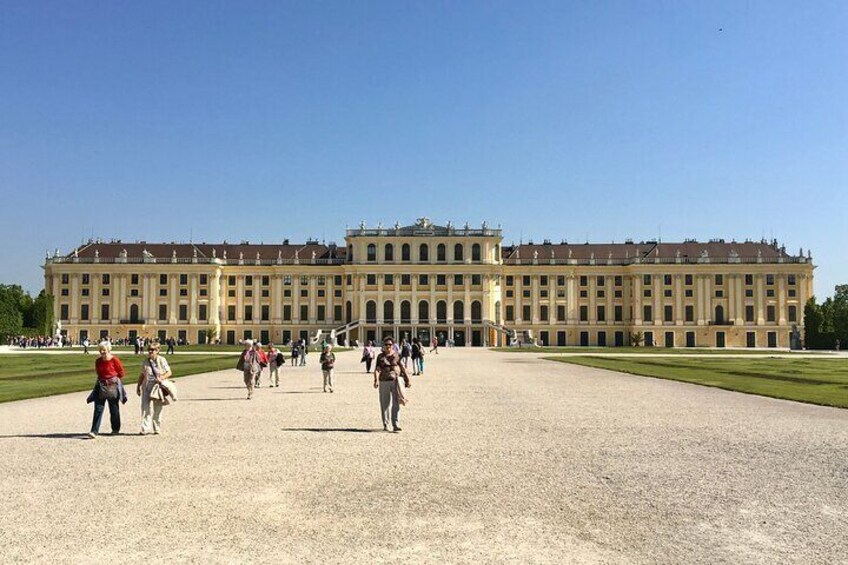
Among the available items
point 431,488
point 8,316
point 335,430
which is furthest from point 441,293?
point 431,488

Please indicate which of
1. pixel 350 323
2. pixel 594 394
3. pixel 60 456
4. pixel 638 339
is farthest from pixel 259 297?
pixel 60 456

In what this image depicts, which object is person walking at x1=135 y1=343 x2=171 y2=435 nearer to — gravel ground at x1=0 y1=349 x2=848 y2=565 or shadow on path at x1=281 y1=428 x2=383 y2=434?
gravel ground at x1=0 y1=349 x2=848 y2=565

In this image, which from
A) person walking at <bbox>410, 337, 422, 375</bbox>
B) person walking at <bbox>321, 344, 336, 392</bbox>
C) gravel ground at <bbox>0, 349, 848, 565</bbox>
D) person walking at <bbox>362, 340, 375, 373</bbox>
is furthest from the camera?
person walking at <bbox>410, 337, 422, 375</bbox>

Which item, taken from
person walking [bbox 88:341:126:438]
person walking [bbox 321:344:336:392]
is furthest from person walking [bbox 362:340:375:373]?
person walking [bbox 88:341:126:438]

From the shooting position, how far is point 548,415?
17.9 meters

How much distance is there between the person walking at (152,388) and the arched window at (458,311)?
82.8 meters

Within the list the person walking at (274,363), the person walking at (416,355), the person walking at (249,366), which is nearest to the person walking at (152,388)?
the person walking at (249,366)

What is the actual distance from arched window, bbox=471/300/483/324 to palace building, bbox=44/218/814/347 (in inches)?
5.6

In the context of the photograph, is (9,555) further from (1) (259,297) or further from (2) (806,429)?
(1) (259,297)

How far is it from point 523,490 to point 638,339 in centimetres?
8934

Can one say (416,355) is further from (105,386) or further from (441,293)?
(441,293)

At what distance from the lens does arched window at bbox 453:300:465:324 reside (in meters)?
97.2

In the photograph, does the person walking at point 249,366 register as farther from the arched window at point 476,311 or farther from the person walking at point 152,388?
the arched window at point 476,311

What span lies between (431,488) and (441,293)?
288 ft
